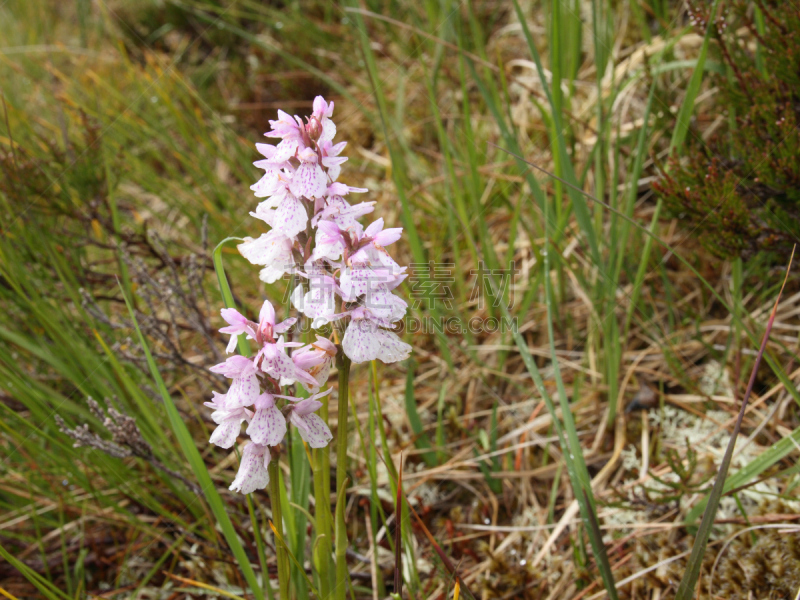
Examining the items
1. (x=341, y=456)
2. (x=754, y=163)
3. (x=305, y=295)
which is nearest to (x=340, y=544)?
(x=341, y=456)

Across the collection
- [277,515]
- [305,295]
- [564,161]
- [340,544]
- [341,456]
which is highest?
[564,161]

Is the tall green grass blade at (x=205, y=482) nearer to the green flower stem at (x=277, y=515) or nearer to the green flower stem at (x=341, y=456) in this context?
the green flower stem at (x=277, y=515)

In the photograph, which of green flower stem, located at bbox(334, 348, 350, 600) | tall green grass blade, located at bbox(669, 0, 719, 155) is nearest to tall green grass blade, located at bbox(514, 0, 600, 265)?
tall green grass blade, located at bbox(669, 0, 719, 155)

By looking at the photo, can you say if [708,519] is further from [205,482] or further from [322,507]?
[205,482]

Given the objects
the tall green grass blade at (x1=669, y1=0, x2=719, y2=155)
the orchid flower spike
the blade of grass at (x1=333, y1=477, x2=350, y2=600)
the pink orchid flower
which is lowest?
the blade of grass at (x1=333, y1=477, x2=350, y2=600)

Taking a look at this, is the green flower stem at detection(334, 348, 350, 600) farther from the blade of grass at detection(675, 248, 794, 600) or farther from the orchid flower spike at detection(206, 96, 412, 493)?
the blade of grass at detection(675, 248, 794, 600)

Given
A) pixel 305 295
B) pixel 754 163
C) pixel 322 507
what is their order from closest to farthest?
pixel 305 295
pixel 322 507
pixel 754 163

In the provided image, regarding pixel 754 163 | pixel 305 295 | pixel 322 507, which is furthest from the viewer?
pixel 754 163
